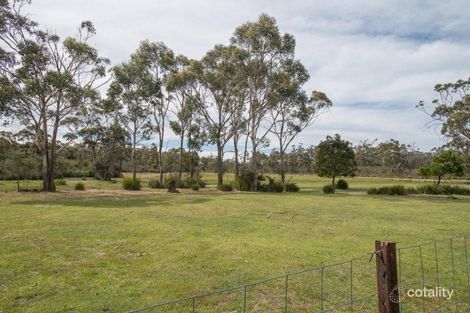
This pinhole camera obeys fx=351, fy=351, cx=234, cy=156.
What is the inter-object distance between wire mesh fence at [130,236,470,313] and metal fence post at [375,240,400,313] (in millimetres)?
563

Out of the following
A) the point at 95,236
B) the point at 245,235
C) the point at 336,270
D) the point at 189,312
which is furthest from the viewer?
the point at 245,235

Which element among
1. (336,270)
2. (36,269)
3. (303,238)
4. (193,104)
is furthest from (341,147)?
(36,269)

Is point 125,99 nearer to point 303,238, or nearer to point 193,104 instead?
point 193,104

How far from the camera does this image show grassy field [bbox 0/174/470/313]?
5206mm

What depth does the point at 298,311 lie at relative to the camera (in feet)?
15.8

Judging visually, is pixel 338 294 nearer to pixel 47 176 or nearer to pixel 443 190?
pixel 47 176

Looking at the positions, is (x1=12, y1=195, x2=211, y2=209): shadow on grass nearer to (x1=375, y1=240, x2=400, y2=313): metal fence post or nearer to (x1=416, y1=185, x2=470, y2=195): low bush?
(x1=375, y1=240, x2=400, y2=313): metal fence post

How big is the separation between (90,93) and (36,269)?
68.2ft

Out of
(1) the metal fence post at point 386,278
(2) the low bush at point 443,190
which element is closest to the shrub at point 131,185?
(2) the low bush at point 443,190

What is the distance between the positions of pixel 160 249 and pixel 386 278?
17.2 feet

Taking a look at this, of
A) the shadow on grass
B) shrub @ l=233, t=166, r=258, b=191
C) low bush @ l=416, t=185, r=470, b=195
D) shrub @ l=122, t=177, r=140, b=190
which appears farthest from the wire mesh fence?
low bush @ l=416, t=185, r=470, b=195

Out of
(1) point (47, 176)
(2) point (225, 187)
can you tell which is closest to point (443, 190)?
(2) point (225, 187)

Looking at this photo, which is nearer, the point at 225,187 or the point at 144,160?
the point at 225,187

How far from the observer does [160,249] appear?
768 cm
